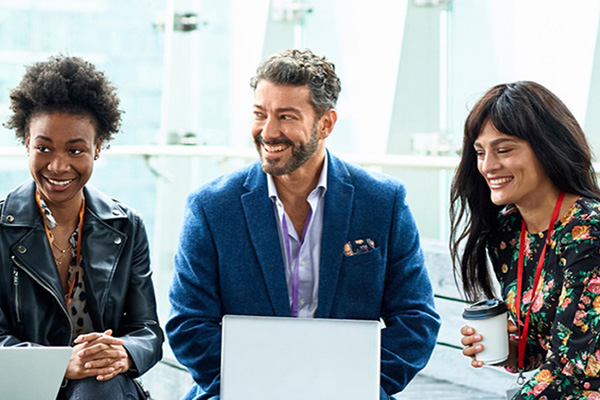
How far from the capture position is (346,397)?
77.9 inches

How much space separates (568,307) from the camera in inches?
85.7

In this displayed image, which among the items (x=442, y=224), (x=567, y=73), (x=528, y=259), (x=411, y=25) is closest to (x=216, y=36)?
(x=411, y=25)

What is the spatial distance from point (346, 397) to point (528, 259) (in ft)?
2.25

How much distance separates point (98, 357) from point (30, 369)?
0.30 meters

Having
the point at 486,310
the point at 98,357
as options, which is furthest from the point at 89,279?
the point at 486,310

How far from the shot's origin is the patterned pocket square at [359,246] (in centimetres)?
246

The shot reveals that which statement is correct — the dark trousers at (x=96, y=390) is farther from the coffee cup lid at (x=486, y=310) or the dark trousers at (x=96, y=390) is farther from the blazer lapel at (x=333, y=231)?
the coffee cup lid at (x=486, y=310)

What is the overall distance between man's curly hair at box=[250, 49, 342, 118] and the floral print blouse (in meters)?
0.66

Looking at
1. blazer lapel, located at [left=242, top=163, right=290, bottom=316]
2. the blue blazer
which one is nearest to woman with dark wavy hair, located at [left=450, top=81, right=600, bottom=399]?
the blue blazer

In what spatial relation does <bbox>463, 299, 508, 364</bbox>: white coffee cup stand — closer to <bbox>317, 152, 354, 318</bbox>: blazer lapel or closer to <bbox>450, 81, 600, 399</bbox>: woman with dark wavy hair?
<bbox>450, 81, 600, 399</bbox>: woman with dark wavy hair

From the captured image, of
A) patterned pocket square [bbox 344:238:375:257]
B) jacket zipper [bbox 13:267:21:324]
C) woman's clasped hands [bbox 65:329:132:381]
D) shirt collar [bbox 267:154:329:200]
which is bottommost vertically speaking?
woman's clasped hands [bbox 65:329:132:381]

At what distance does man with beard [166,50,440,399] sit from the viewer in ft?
7.91

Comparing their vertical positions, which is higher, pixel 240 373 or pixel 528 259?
pixel 528 259

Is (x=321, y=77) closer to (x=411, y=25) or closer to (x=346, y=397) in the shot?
(x=346, y=397)
